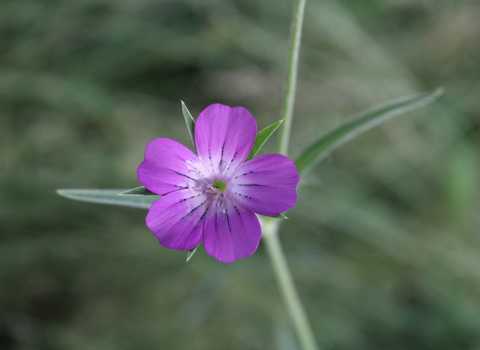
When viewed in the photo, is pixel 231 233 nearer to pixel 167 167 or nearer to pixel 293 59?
pixel 167 167

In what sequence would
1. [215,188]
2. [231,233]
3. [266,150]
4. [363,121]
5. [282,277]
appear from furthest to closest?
[266,150], [282,277], [363,121], [215,188], [231,233]

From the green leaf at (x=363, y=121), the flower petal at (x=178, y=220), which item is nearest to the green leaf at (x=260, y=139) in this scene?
the flower petal at (x=178, y=220)

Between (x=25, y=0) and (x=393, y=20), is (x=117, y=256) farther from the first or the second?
(x=393, y=20)

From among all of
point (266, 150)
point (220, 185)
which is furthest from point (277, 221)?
point (266, 150)

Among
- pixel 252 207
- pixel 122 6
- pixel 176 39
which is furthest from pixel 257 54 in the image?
pixel 252 207

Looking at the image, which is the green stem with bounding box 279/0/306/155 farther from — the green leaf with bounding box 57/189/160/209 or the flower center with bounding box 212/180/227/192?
the green leaf with bounding box 57/189/160/209

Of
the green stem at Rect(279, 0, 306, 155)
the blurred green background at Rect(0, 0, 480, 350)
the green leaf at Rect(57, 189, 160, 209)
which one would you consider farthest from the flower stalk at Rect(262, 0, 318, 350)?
the blurred green background at Rect(0, 0, 480, 350)
